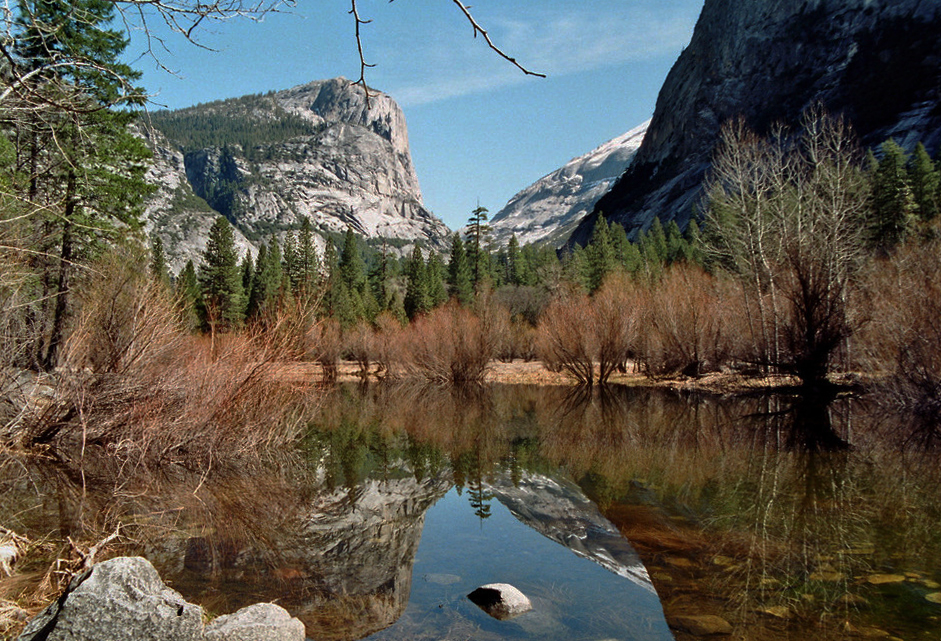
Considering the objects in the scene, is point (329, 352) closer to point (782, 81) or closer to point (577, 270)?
point (577, 270)

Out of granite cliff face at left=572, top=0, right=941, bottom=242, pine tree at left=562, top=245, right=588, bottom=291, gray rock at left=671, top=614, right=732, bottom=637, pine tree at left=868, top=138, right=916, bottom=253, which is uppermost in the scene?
granite cliff face at left=572, top=0, right=941, bottom=242

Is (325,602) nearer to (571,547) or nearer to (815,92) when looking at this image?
(571,547)

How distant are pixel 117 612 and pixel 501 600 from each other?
135 inches

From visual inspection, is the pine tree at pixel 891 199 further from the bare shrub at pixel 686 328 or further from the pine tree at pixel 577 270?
the pine tree at pixel 577 270

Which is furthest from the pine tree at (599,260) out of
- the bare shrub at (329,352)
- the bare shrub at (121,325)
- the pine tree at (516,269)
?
the bare shrub at (121,325)

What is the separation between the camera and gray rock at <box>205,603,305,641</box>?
445cm

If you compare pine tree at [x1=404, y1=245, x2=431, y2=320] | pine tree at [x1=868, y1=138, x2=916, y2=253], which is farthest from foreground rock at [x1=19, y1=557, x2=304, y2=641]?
pine tree at [x1=404, y1=245, x2=431, y2=320]

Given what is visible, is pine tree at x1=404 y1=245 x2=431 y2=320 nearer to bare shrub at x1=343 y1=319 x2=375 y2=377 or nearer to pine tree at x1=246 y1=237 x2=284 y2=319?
pine tree at x1=246 y1=237 x2=284 y2=319

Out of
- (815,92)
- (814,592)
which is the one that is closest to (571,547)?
(814,592)

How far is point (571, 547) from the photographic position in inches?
314

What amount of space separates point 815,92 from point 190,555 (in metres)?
105

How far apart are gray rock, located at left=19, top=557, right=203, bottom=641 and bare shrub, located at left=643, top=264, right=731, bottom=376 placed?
26554 mm

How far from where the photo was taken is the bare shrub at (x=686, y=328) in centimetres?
2819

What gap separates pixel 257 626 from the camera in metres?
4.75
